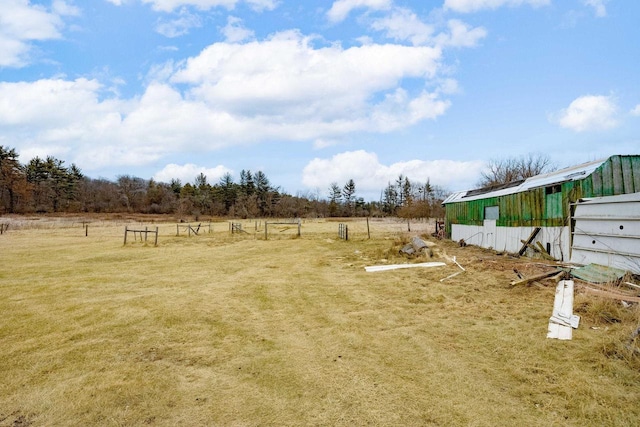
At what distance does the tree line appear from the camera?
192ft

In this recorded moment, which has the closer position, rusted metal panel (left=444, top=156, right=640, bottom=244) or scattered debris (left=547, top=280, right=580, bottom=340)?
scattered debris (left=547, top=280, right=580, bottom=340)

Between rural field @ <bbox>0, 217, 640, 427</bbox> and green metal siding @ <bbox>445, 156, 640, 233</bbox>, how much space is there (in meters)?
4.48

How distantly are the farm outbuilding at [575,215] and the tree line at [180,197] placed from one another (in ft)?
125

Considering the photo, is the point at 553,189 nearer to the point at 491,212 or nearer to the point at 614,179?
the point at 614,179

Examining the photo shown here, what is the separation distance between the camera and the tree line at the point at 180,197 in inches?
2306

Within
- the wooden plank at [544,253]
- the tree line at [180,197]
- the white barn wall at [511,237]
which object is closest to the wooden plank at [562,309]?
the white barn wall at [511,237]

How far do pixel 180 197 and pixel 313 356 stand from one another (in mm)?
82472

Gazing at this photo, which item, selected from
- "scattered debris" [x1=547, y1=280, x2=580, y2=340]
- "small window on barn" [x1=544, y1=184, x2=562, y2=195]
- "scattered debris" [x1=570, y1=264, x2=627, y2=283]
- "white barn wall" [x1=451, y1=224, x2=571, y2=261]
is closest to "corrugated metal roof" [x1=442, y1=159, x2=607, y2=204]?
"small window on barn" [x1=544, y1=184, x2=562, y2=195]

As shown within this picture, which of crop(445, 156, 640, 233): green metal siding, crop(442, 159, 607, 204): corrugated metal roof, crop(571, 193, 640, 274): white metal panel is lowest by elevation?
crop(571, 193, 640, 274): white metal panel

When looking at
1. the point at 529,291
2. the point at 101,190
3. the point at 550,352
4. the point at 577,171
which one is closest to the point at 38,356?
the point at 550,352

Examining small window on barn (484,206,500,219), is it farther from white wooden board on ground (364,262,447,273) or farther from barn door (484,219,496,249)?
white wooden board on ground (364,262,447,273)

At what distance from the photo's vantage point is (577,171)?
42.3 feet

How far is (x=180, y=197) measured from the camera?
80625 millimetres

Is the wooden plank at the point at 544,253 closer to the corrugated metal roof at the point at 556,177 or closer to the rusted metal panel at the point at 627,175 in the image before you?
the corrugated metal roof at the point at 556,177
